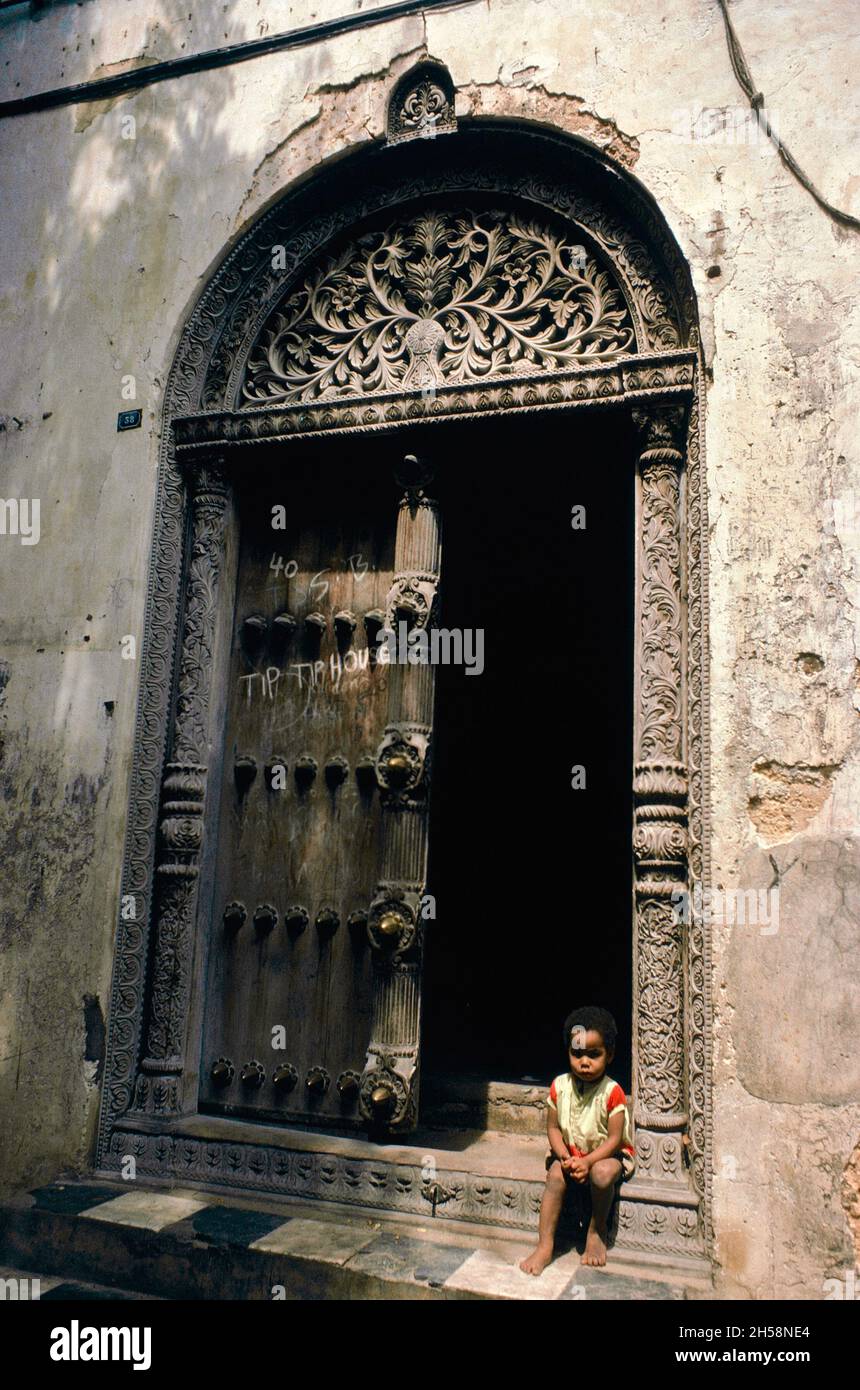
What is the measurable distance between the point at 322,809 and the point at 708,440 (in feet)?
6.35

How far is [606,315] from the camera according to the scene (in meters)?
3.87

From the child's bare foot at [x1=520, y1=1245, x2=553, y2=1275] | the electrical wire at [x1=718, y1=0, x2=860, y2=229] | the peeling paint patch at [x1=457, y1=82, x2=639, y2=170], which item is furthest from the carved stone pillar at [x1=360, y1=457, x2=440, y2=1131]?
the electrical wire at [x1=718, y1=0, x2=860, y2=229]

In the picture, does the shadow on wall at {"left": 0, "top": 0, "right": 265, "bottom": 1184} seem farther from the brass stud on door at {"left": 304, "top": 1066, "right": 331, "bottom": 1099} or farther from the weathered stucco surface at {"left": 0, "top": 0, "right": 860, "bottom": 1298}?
the brass stud on door at {"left": 304, "top": 1066, "right": 331, "bottom": 1099}

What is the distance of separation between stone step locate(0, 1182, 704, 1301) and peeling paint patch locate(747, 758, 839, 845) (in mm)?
1310

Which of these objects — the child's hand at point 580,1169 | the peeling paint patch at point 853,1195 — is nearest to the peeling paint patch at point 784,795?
the peeling paint patch at point 853,1195

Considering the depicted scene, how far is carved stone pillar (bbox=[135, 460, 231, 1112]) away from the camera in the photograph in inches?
156

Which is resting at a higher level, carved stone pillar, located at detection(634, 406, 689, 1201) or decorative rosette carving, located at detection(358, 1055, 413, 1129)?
carved stone pillar, located at detection(634, 406, 689, 1201)

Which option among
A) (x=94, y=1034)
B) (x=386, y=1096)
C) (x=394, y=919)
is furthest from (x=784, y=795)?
(x=94, y=1034)

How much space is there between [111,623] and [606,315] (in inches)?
86.8

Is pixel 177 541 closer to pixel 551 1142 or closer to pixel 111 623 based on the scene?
pixel 111 623

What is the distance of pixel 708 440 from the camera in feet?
11.6

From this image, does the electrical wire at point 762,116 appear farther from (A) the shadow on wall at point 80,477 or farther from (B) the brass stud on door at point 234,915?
(B) the brass stud on door at point 234,915

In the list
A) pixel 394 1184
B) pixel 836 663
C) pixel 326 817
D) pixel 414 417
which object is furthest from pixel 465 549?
pixel 394 1184

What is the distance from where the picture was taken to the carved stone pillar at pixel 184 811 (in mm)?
3953
